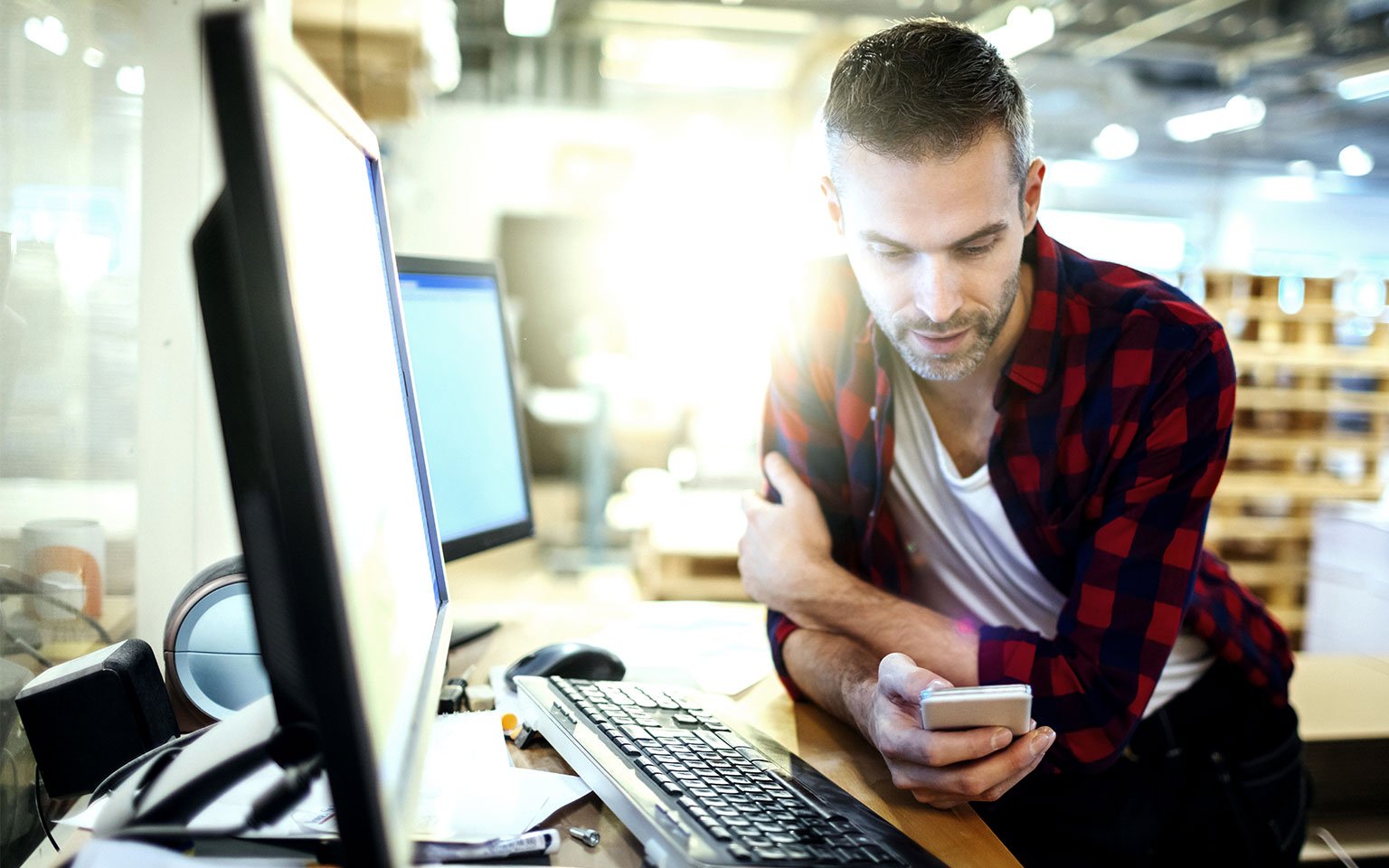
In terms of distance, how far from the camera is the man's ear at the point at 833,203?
1237 millimetres

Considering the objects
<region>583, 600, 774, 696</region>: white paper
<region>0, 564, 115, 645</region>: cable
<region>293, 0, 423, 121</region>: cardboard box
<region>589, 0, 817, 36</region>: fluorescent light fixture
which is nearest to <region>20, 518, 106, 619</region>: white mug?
<region>0, 564, 115, 645</region>: cable

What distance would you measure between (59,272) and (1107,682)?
106 centimetres

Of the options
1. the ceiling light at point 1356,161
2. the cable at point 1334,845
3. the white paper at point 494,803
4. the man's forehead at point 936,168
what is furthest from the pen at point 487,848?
the ceiling light at point 1356,161

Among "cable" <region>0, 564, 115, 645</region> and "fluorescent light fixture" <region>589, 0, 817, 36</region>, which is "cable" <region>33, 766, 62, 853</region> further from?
"fluorescent light fixture" <region>589, 0, 817, 36</region>

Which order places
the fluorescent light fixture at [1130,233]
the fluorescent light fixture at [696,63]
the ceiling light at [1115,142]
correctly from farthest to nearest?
the fluorescent light fixture at [1130,233], the ceiling light at [1115,142], the fluorescent light fixture at [696,63]

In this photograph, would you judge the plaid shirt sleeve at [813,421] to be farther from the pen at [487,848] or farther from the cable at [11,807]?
the cable at [11,807]

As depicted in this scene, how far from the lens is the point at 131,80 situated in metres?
1.06

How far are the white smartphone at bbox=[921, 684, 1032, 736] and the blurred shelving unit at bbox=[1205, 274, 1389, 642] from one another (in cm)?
392

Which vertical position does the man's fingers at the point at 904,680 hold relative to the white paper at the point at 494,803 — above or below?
above

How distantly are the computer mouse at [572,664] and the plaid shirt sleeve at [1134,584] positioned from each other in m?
0.41

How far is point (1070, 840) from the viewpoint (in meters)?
1.21

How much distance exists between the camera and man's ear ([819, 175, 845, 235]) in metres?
1.24

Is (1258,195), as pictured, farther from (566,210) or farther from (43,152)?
(43,152)

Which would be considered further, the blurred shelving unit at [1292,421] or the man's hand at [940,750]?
the blurred shelving unit at [1292,421]
